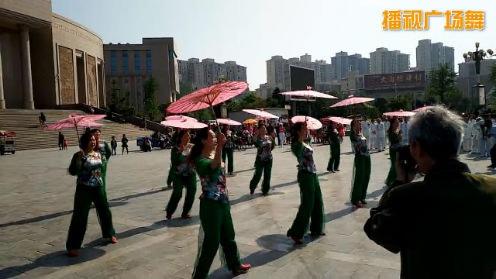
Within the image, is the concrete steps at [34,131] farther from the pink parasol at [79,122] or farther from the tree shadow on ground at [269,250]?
the tree shadow on ground at [269,250]

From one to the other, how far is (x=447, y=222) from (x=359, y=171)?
6402 mm

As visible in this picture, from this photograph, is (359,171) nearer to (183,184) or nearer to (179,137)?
(183,184)

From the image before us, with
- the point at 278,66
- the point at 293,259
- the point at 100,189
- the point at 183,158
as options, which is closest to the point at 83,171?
the point at 100,189

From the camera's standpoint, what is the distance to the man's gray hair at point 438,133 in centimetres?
188

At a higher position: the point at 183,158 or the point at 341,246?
the point at 183,158

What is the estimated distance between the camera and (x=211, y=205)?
4.43 metres

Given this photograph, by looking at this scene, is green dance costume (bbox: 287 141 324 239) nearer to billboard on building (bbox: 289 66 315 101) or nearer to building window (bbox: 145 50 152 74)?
billboard on building (bbox: 289 66 315 101)

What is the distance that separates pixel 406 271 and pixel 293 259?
3456 mm

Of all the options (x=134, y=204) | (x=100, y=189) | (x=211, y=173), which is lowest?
(x=134, y=204)

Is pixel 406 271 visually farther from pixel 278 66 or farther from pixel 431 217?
pixel 278 66

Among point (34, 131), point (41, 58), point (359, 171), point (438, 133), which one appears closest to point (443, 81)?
point (34, 131)

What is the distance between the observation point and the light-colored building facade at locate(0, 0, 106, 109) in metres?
39.7

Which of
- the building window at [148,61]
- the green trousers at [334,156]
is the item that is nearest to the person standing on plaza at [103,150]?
the green trousers at [334,156]

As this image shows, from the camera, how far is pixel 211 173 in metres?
4.51
